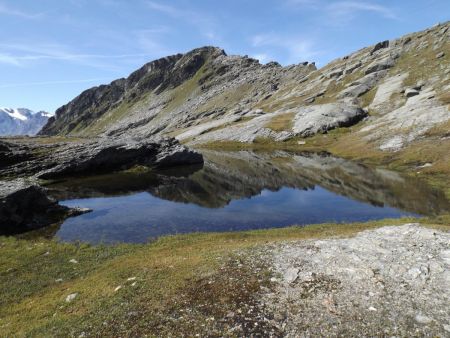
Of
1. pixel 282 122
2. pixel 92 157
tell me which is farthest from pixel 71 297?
pixel 282 122

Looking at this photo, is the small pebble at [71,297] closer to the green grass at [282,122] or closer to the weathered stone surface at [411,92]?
the green grass at [282,122]

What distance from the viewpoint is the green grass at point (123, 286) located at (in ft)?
66.2

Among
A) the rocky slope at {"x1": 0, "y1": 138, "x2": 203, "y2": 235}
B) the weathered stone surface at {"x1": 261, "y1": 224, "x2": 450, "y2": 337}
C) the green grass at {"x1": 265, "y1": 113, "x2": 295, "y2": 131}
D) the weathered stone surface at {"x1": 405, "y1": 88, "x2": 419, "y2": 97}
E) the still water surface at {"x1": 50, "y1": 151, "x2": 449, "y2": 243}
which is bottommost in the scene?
the still water surface at {"x1": 50, "y1": 151, "x2": 449, "y2": 243}

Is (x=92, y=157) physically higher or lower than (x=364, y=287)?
higher

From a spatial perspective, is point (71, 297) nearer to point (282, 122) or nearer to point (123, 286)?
point (123, 286)

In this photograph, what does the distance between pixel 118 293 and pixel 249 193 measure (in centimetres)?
4753

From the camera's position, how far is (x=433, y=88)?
146 meters

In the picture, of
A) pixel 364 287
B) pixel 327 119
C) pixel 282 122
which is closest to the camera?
pixel 364 287

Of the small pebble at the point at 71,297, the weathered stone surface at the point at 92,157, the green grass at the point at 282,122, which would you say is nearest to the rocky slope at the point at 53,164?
the weathered stone surface at the point at 92,157

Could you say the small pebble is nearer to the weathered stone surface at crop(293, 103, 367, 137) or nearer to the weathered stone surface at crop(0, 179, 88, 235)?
the weathered stone surface at crop(0, 179, 88, 235)

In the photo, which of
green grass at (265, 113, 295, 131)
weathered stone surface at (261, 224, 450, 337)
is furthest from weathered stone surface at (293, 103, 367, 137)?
weathered stone surface at (261, 224, 450, 337)

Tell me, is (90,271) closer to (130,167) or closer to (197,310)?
(197,310)

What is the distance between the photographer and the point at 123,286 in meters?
24.6

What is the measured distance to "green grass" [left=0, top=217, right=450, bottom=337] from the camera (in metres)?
20.2
